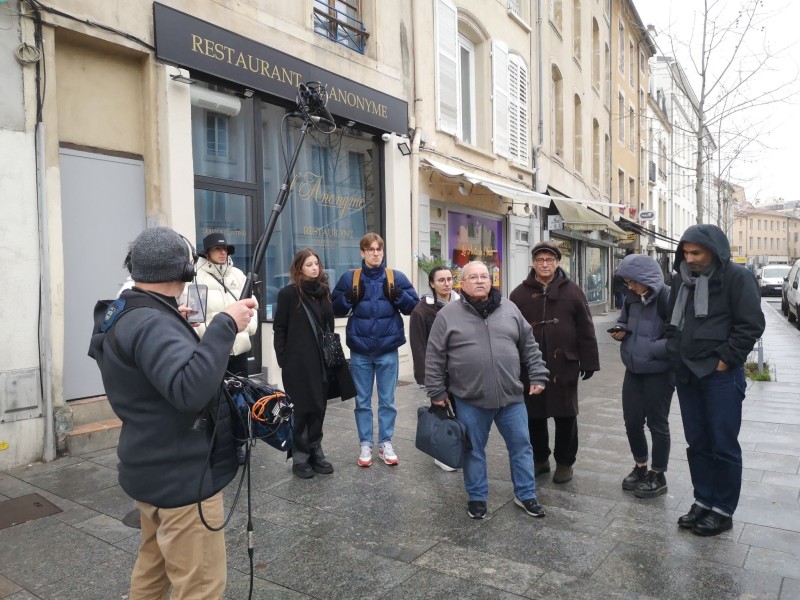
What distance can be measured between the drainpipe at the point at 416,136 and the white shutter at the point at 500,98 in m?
3.00

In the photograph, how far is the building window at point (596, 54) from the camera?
66.4ft

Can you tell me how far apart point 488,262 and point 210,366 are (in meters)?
11.2

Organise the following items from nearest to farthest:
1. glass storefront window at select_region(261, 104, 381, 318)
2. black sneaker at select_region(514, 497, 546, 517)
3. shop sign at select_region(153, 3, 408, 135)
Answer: black sneaker at select_region(514, 497, 546, 517) < shop sign at select_region(153, 3, 408, 135) < glass storefront window at select_region(261, 104, 381, 318)

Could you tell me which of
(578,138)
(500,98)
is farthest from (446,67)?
(578,138)

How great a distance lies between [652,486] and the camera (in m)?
4.30

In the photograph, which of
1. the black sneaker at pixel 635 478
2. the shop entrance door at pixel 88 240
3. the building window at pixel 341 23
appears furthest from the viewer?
the building window at pixel 341 23

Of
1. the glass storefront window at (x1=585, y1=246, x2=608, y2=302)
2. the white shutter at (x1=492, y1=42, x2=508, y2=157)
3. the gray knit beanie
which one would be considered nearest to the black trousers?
the gray knit beanie

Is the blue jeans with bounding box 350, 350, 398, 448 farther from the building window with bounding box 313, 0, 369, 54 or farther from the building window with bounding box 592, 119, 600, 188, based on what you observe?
the building window with bounding box 592, 119, 600, 188

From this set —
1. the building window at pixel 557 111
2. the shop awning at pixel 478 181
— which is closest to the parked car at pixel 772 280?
the building window at pixel 557 111

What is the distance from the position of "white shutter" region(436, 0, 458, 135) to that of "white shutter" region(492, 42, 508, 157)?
5.32 ft

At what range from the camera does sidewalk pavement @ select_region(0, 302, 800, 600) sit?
308 cm

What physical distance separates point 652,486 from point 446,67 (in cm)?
811

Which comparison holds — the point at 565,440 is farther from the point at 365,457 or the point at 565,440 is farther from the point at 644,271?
the point at 365,457

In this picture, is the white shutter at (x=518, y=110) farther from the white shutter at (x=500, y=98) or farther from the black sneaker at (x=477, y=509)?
the black sneaker at (x=477, y=509)
